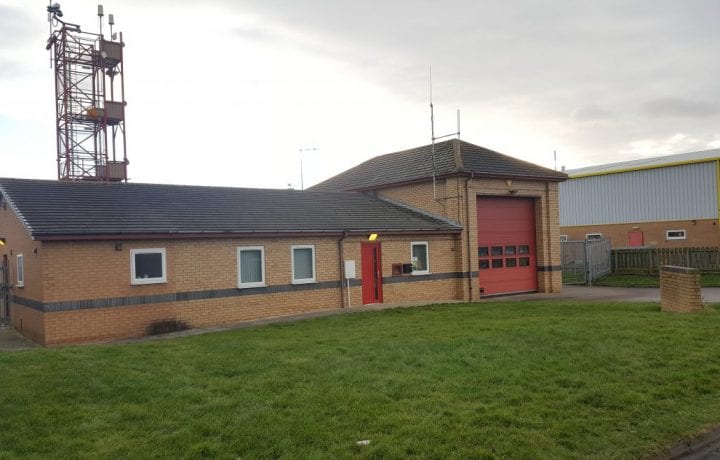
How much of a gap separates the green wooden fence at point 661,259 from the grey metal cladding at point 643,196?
8777mm

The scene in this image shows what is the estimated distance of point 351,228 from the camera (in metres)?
19.2

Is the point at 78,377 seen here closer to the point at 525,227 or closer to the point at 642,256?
the point at 525,227

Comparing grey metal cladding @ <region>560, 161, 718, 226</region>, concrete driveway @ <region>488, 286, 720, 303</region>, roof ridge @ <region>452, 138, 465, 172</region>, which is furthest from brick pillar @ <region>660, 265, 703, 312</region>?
grey metal cladding @ <region>560, 161, 718, 226</region>

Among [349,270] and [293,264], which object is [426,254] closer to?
[349,270]

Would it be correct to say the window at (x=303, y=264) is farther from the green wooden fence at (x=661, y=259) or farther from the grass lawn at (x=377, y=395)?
the green wooden fence at (x=661, y=259)

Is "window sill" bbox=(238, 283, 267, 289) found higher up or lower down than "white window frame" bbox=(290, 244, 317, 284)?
lower down

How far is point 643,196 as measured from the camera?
1467 inches

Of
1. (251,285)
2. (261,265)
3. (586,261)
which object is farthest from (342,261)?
(586,261)

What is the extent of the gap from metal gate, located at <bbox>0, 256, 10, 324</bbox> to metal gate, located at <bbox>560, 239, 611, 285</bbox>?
22.2 meters

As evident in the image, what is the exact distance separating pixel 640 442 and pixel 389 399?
2749 mm

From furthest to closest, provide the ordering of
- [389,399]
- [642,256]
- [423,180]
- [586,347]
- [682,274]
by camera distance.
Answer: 1. [642,256]
2. [423,180]
3. [682,274]
4. [586,347]
5. [389,399]

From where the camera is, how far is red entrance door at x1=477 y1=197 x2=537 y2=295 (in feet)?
75.0

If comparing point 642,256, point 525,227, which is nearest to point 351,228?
point 525,227

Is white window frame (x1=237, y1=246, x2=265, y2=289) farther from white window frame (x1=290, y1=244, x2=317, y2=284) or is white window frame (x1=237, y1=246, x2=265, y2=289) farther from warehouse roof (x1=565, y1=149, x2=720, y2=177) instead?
warehouse roof (x1=565, y1=149, x2=720, y2=177)
